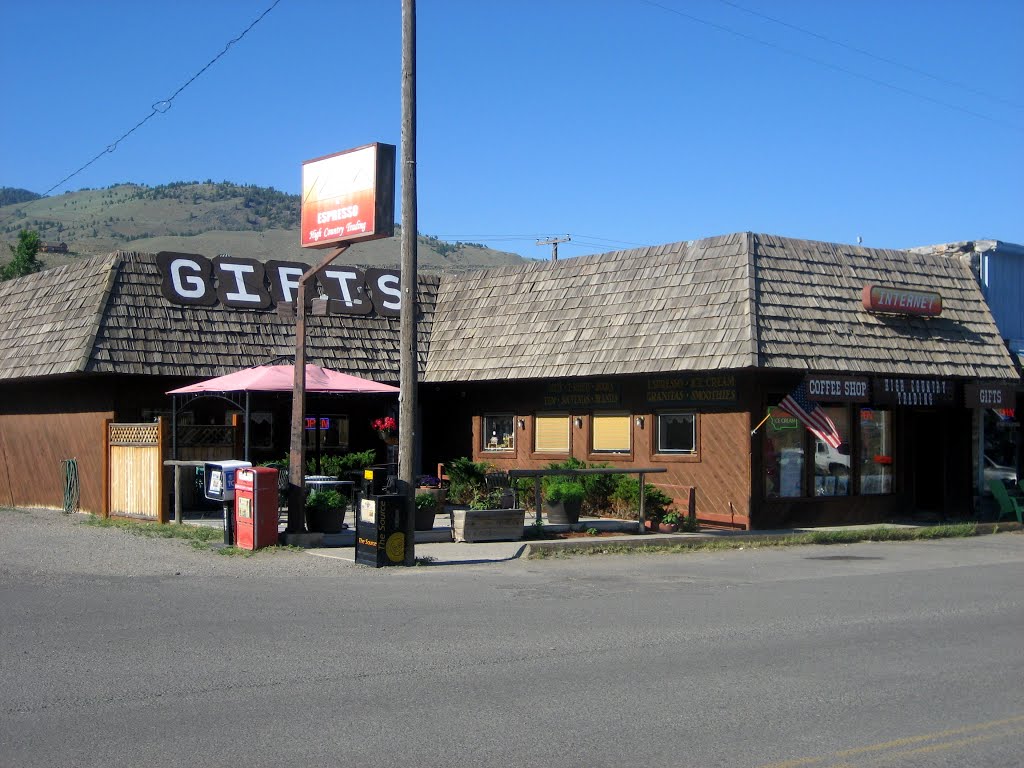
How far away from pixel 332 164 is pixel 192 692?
1052cm

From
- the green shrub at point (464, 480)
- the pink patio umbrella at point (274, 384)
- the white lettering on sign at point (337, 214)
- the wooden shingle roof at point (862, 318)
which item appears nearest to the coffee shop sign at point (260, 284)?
the pink patio umbrella at point (274, 384)

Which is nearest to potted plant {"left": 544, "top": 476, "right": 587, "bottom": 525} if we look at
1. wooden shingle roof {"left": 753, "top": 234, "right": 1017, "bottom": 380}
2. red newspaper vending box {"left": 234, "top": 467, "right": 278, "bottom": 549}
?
→ wooden shingle roof {"left": 753, "top": 234, "right": 1017, "bottom": 380}

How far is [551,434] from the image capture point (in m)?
23.9

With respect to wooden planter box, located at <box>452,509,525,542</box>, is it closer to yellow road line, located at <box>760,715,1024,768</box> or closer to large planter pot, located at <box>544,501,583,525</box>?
large planter pot, located at <box>544,501,583,525</box>

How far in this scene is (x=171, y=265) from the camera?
2284 centimetres

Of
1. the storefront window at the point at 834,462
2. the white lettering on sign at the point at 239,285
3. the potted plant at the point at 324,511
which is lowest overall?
the potted plant at the point at 324,511

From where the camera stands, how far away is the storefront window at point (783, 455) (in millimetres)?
20562

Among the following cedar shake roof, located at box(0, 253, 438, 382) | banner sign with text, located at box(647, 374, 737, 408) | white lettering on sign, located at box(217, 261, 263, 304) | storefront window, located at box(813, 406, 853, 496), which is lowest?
storefront window, located at box(813, 406, 853, 496)

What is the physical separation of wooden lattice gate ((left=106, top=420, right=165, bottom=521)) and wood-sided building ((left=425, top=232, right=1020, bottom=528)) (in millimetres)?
7234

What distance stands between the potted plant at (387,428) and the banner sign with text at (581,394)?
11.0 feet

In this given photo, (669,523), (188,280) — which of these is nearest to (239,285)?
(188,280)

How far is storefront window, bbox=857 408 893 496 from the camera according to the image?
2216cm

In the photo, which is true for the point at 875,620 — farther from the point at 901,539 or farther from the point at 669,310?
the point at 669,310

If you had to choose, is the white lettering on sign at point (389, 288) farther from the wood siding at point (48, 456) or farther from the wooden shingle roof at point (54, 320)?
the wood siding at point (48, 456)
